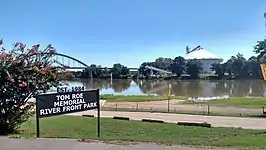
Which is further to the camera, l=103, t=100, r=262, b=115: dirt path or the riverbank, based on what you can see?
l=103, t=100, r=262, b=115: dirt path

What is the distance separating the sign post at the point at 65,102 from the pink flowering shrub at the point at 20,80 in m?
1.15

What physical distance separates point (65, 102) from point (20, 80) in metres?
2.23

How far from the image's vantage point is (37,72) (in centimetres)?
1301

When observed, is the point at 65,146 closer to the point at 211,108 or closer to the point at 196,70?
the point at 211,108

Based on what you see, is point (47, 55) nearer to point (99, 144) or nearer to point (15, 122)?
point (15, 122)

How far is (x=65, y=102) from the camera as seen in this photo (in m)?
11.5

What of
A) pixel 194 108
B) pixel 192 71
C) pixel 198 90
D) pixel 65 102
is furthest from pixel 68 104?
pixel 192 71

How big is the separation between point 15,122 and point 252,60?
427 ft

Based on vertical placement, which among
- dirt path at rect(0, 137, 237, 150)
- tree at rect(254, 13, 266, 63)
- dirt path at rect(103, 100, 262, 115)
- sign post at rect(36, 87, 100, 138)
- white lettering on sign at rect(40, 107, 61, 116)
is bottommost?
dirt path at rect(103, 100, 262, 115)

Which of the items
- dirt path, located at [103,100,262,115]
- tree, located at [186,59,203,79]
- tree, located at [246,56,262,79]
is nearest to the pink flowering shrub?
dirt path, located at [103,100,262,115]

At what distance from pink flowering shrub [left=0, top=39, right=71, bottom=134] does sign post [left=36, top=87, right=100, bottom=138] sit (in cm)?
115

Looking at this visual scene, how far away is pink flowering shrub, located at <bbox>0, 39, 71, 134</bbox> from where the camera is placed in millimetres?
12672

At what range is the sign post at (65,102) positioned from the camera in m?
11.0

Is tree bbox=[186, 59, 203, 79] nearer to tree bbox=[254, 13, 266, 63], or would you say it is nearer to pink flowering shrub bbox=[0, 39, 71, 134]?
tree bbox=[254, 13, 266, 63]
